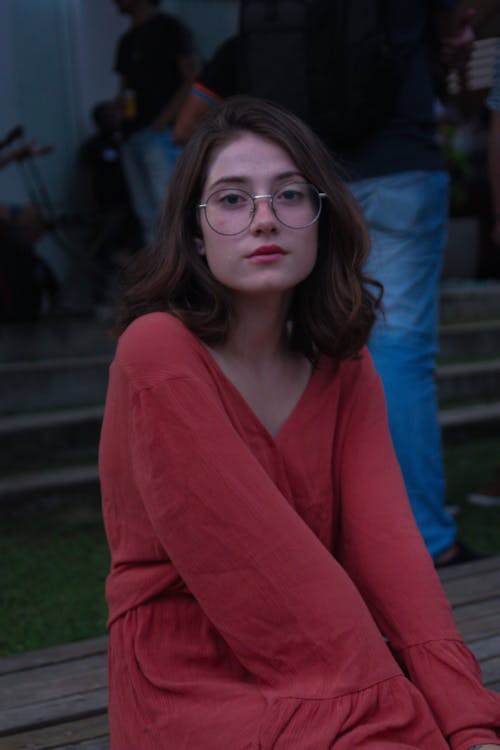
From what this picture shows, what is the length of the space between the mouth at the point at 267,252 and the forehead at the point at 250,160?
0.37ft

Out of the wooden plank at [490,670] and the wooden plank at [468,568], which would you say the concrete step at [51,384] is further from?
the wooden plank at [490,670]

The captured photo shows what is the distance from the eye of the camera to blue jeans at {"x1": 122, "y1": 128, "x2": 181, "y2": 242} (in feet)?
16.6

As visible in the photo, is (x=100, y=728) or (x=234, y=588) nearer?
(x=234, y=588)

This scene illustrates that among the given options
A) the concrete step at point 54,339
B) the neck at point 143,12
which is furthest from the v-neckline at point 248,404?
the neck at point 143,12

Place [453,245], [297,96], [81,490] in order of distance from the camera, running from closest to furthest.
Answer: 1. [297,96]
2. [81,490]
3. [453,245]

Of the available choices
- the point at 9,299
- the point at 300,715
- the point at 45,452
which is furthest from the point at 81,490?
the point at 300,715

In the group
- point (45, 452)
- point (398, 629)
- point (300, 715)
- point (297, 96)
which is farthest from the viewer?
point (45, 452)

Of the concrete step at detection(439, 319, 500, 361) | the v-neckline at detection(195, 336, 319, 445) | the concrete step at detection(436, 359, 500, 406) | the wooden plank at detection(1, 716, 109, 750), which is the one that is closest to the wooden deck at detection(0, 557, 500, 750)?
the wooden plank at detection(1, 716, 109, 750)

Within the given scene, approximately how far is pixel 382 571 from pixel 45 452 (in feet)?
8.39

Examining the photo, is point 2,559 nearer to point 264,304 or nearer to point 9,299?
point 264,304

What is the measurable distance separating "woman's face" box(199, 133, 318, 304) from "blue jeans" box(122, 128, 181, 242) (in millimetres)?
3131

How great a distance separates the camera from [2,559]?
314cm

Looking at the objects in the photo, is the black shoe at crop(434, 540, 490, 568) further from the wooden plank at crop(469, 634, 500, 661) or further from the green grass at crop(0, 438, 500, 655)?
the wooden plank at crop(469, 634, 500, 661)

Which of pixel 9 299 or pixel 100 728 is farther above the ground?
pixel 100 728
